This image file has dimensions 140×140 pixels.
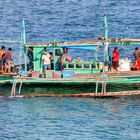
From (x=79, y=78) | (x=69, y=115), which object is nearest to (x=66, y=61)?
(x=79, y=78)

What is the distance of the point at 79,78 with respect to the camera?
254 feet

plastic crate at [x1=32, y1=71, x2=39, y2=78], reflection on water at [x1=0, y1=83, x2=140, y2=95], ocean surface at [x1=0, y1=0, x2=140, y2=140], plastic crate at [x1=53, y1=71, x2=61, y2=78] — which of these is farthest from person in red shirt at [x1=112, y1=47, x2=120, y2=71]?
plastic crate at [x1=32, y1=71, x2=39, y2=78]

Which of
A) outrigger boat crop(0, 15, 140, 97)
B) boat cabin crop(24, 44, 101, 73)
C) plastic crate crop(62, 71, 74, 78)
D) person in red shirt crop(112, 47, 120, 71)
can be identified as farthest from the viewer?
person in red shirt crop(112, 47, 120, 71)

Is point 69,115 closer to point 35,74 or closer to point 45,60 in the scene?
point 35,74

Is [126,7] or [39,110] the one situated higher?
[126,7]

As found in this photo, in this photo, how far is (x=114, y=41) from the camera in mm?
77938

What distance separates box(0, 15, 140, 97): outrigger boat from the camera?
77.1m

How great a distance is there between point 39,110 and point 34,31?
34.1m

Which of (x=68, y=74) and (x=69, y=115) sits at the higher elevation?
(x=68, y=74)

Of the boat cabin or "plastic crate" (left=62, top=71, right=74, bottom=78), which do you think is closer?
"plastic crate" (left=62, top=71, right=74, bottom=78)

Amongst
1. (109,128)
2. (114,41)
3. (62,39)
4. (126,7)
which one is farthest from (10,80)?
(126,7)

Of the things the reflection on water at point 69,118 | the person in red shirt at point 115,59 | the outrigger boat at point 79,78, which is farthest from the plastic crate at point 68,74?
the person in red shirt at point 115,59

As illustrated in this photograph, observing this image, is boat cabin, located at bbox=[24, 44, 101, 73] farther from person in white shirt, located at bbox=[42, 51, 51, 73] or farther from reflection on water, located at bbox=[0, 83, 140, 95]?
reflection on water, located at bbox=[0, 83, 140, 95]

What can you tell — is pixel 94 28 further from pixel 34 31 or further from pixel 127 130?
pixel 127 130
